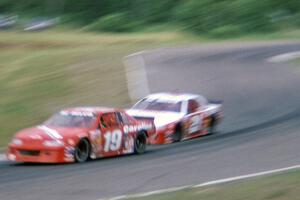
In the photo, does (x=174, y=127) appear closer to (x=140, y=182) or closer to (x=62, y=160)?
(x=62, y=160)

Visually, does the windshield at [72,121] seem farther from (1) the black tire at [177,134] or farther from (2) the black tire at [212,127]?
(2) the black tire at [212,127]

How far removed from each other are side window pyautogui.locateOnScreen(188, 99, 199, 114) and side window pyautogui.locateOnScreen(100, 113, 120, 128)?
4.66 meters

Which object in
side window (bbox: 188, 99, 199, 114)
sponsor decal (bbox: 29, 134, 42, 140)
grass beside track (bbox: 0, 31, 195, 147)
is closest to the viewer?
sponsor decal (bbox: 29, 134, 42, 140)

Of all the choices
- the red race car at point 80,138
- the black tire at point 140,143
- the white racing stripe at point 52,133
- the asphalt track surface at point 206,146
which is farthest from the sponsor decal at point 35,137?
the black tire at point 140,143

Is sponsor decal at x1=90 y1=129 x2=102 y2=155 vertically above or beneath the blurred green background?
above

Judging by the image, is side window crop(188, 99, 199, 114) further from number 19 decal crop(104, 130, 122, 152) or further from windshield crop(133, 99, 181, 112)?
number 19 decal crop(104, 130, 122, 152)

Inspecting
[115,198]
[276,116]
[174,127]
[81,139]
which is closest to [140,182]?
[115,198]

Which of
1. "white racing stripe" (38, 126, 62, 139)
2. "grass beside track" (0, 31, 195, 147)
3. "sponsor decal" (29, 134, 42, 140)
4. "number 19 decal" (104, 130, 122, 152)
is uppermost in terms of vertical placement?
"sponsor decal" (29, 134, 42, 140)

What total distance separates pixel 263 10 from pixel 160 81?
26.8 m

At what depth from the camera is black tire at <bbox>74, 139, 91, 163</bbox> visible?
1806 cm

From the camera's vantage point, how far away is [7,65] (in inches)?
1425

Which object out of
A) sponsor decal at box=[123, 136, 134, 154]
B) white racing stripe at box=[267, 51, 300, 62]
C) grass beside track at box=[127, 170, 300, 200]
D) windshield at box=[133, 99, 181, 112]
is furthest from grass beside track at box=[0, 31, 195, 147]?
grass beside track at box=[127, 170, 300, 200]

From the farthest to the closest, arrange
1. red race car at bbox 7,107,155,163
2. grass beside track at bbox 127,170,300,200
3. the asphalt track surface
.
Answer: red race car at bbox 7,107,155,163 < the asphalt track surface < grass beside track at bbox 127,170,300,200

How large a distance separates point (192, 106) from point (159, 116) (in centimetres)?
146
